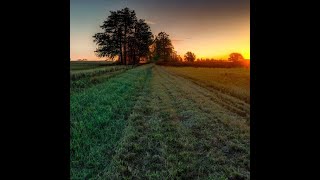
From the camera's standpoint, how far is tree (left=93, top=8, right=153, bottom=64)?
4800 centimetres

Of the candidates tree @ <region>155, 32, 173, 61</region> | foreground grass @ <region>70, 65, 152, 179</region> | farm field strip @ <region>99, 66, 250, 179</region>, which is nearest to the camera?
farm field strip @ <region>99, 66, 250, 179</region>

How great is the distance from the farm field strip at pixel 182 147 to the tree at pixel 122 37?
3851cm

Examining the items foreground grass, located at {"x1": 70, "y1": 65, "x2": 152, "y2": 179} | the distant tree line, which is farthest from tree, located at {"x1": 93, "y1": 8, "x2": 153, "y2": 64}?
foreground grass, located at {"x1": 70, "y1": 65, "x2": 152, "y2": 179}

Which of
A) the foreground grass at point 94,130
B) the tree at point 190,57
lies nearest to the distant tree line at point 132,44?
the tree at point 190,57

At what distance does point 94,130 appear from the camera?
326 inches

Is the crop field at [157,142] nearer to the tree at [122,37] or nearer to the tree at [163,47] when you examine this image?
the tree at [122,37]

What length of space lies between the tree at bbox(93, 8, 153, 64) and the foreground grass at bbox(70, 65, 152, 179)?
35.2 metres

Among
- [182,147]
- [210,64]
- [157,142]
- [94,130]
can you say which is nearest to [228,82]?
[94,130]

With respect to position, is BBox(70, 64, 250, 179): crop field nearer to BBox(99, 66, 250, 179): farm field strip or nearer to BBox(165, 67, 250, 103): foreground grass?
BBox(99, 66, 250, 179): farm field strip

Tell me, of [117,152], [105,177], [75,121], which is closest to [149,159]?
[117,152]

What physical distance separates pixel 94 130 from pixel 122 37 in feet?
145
